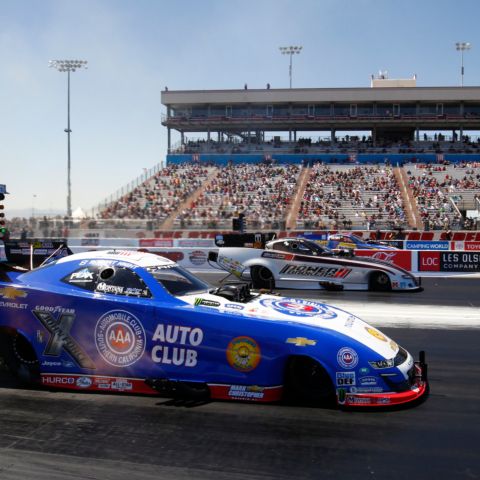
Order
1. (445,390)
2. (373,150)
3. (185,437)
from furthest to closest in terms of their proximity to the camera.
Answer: (373,150)
(445,390)
(185,437)

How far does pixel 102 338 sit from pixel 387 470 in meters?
3.01

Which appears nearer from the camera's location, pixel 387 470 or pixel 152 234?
pixel 387 470

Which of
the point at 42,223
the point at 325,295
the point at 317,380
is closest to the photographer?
the point at 317,380

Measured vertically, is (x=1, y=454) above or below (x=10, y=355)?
below

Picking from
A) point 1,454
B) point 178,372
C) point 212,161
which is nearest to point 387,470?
point 178,372

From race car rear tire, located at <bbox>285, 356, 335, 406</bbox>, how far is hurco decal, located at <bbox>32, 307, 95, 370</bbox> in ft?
6.53

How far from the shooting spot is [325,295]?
13.9 metres

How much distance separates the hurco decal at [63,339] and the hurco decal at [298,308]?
6.18 ft

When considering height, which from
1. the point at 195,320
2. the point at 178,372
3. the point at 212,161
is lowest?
the point at 178,372

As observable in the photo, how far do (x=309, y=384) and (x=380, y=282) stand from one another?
30.5 ft

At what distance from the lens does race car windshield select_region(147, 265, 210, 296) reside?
6152 millimetres

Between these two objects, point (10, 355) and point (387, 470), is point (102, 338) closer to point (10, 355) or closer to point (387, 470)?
point (10, 355)

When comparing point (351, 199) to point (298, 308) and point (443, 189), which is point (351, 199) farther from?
point (298, 308)

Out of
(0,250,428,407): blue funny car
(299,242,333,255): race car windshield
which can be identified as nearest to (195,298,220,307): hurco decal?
(0,250,428,407): blue funny car
